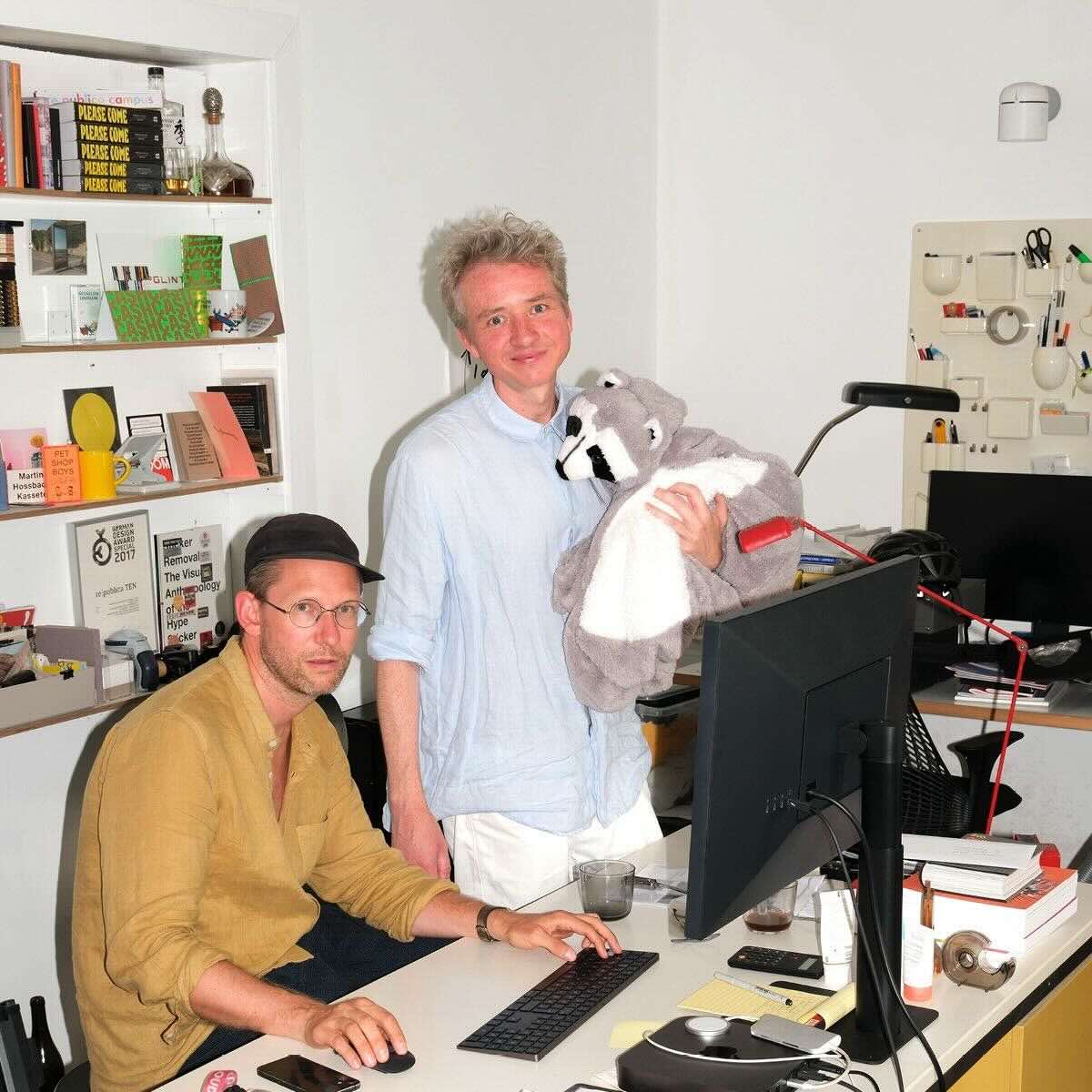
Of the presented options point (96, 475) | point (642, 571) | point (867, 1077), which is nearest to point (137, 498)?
point (96, 475)

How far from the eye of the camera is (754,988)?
1.81 metres

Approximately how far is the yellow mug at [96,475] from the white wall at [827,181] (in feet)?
7.34

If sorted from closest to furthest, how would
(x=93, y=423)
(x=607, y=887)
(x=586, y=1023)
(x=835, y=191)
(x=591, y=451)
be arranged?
(x=586, y=1023)
(x=607, y=887)
(x=591, y=451)
(x=93, y=423)
(x=835, y=191)

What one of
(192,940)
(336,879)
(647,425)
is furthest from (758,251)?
(192,940)

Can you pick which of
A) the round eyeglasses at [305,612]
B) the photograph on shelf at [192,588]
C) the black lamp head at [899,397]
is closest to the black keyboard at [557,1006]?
the round eyeglasses at [305,612]

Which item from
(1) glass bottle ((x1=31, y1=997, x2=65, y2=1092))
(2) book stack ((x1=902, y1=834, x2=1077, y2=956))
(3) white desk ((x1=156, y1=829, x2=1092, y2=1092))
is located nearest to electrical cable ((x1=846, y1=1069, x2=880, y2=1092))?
(3) white desk ((x1=156, y1=829, x2=1092, y2=1092))

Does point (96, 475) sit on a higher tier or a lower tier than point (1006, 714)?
higher

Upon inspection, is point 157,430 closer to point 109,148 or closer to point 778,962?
point 109,148

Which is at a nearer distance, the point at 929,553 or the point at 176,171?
the point at 176,171

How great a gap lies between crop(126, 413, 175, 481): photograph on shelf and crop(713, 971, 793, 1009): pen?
6.23 ft

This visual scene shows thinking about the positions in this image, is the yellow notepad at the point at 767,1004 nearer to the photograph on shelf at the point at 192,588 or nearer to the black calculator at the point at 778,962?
the black calculator at the point at 778,962

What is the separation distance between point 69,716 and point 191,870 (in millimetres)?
1197

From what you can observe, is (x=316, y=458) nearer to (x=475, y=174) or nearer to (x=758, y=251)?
(x=475, y=174)

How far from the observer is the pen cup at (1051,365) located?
4.13m
